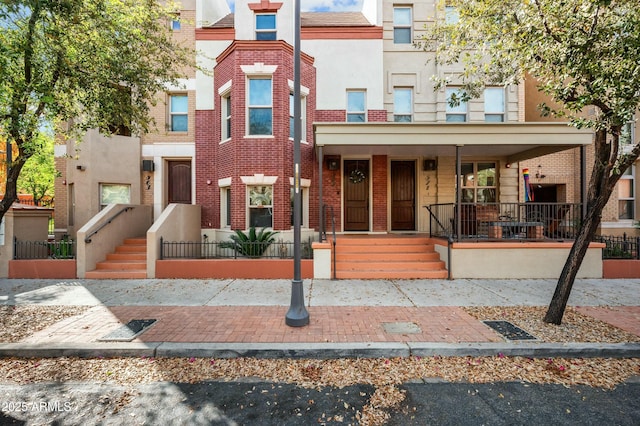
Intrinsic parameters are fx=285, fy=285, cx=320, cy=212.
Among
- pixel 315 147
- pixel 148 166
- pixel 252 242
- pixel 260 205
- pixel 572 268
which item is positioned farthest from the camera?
pixel 148 166

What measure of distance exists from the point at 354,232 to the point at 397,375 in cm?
772

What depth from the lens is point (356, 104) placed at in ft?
37.7

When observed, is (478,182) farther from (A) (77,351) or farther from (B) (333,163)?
(A) (77,351)

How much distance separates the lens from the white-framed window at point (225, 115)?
10430 millimetres

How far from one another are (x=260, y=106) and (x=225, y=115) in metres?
1.69

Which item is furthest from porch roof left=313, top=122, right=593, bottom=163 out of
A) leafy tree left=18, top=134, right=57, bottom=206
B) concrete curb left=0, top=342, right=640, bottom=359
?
leafy tree left=18, top=134, right=57, bottom=206

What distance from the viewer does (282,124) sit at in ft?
31.5

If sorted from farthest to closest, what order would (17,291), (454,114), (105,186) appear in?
(454,114) → (105,186) → (17,291)

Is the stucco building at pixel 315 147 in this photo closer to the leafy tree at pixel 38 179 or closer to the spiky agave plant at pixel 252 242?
the spiky agave plant at pixel 252 242

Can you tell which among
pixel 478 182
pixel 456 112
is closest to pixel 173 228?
pixel 456 112

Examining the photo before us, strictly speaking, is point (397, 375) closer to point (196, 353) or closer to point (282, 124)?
point (196, 353)

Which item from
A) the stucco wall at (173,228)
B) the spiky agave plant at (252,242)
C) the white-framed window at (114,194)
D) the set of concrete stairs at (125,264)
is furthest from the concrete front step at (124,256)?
the white-framed window at (114,194)

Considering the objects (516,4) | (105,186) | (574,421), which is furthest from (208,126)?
(574,421)

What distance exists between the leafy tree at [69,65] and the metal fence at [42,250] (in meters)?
3.39
